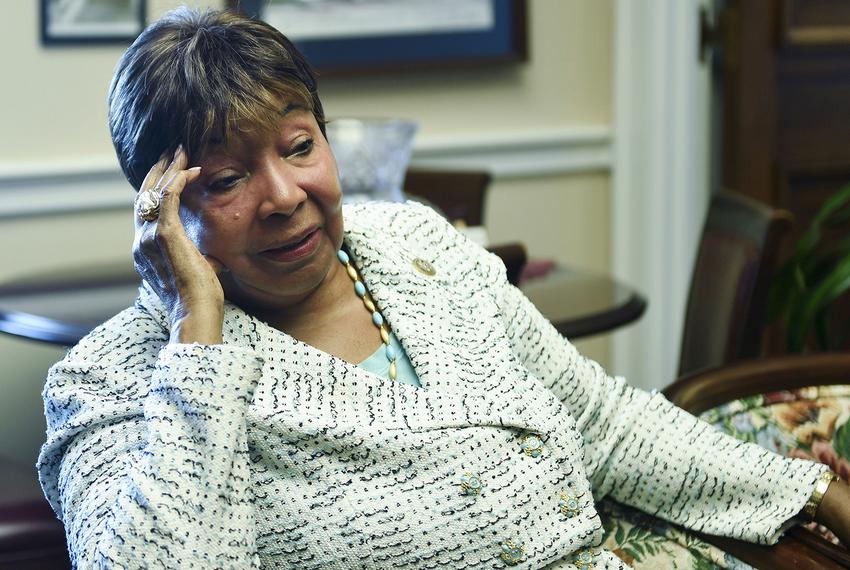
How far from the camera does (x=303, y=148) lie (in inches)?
51.9

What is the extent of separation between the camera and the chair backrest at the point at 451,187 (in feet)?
10.4

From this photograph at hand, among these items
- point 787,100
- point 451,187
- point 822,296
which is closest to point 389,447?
point 822,296

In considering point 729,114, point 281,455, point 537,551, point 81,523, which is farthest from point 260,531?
point 729,114

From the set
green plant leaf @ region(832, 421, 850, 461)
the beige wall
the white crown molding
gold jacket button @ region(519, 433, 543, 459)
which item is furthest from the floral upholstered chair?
the white crown molding

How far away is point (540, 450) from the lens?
1.36 meters

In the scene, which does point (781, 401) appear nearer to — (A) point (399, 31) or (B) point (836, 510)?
(B) point (836, 510)

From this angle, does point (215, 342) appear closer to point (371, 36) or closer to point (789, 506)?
point (789, 506)

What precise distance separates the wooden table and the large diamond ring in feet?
2.64

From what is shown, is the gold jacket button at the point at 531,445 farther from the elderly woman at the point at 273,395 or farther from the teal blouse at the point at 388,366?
the teal blouse at the point at 388,366

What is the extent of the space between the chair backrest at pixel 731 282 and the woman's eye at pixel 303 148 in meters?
1.11

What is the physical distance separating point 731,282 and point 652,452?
794 mm

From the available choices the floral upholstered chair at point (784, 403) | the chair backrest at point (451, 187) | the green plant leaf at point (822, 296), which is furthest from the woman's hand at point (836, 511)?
the chair backrest at point (451, 187)

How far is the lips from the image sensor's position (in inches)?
51.3

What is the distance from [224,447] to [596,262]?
9.30 ft
